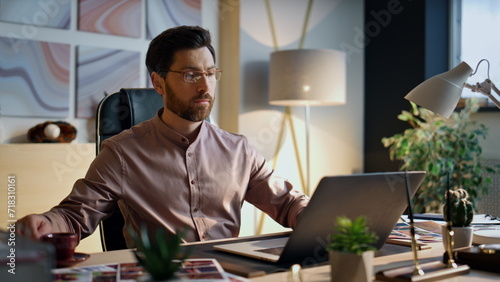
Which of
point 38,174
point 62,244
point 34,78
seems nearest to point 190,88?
point 62,244

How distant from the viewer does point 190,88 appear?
194cm

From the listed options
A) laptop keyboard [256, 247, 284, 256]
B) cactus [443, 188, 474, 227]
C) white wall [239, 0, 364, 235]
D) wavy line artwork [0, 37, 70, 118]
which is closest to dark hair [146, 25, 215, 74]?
laptop keyboard [256, 247, 284, 256]

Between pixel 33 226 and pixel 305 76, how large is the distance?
263 centimetres

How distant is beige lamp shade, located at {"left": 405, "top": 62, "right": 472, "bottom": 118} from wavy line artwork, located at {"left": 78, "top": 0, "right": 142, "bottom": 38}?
2.63 meters

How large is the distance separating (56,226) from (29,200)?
165cm

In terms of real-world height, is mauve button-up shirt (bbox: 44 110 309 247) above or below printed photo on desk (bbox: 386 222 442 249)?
above

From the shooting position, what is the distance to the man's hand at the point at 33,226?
1.36 meters

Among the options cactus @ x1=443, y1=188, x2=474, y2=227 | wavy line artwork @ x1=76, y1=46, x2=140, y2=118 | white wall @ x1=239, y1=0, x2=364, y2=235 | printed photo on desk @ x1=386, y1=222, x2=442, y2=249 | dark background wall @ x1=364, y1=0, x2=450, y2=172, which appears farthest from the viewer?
dark background wall @ x1=364, y1=0, x2=450, y2=172

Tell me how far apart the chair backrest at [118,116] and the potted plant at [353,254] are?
1.04 m

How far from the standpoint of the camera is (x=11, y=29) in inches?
131

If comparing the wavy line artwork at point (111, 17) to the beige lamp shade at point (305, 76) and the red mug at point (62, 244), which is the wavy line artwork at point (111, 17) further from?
the red mug at point (62, 244)

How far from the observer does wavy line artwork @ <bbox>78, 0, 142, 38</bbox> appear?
362 cm

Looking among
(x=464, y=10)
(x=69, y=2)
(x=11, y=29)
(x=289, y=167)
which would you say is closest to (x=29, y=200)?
(x=11, y=29)

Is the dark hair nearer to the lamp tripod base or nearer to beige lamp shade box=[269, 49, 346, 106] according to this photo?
the lamp tripod base
